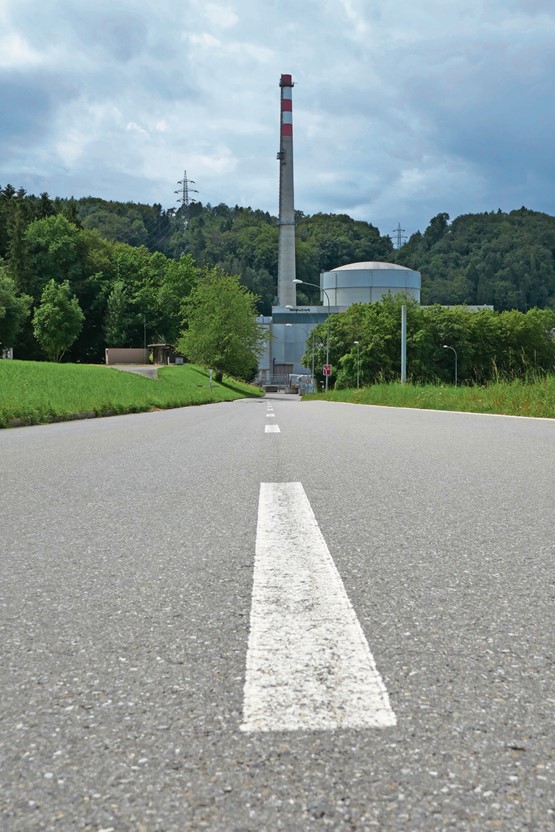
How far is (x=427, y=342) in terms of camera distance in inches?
2933

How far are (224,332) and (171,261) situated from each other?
101 feet

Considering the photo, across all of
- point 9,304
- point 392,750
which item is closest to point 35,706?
point 392,750

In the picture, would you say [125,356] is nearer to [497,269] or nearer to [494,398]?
[494,398]

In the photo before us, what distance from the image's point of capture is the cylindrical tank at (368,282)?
4547 inches

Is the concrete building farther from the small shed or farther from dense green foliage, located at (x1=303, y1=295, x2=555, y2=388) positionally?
the small shed

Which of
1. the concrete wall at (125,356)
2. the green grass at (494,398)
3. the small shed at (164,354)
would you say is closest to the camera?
the green grass at (494,398)

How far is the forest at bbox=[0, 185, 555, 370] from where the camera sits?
8412 centimetres

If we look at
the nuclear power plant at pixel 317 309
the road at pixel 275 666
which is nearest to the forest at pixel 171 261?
the nuclear power plant at pixel 317 309

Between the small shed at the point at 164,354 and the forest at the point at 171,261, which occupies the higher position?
the forest at the point at 171,261

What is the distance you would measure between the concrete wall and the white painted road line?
81.4 m

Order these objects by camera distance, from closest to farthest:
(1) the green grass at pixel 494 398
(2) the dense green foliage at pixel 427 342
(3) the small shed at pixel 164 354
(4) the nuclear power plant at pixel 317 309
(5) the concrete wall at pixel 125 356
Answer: (1) the green grass at pixel 494 398
(2) the dense green foliage at pixel 427 342
(3) the small shed at pixel 164 354
(5) the concrete wall at pixel 125 356
(4) the nuclear power plant at pixel 317 309

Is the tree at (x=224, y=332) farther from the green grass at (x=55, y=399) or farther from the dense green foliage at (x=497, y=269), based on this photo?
the dense green foliage at (x=497, y=269)

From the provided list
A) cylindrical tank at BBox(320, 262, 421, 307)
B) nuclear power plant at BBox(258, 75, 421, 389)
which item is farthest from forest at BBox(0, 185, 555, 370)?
cylindrical tank at BBox(320, 262, 421, 307)

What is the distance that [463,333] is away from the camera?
78188 mm
